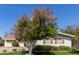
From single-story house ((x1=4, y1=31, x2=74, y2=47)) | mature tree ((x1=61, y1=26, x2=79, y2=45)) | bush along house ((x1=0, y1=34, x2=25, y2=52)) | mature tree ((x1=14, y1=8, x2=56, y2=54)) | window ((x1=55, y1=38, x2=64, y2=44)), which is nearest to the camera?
mature tree ((x1=14, y1=8, x2=56, y2=54))

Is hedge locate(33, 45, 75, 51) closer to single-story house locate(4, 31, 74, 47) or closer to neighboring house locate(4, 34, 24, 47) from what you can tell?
single-story house locate(4, 31, 74, 47)

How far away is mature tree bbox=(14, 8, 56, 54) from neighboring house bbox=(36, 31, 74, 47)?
Result: 21 cm

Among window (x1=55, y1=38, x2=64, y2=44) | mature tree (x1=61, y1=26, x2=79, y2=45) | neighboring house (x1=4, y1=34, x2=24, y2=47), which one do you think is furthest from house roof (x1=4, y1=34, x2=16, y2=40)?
mature tree (x1=61, y1=26, x2=79, y2=45)

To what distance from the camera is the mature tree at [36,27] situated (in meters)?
15.6

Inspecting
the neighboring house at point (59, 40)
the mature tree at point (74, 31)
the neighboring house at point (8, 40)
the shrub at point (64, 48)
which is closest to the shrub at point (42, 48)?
the neighboring house at point (59, 40)

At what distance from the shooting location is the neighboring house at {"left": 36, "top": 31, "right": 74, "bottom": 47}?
16.1 meters

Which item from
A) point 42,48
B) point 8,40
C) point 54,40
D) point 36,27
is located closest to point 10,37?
point 8,40

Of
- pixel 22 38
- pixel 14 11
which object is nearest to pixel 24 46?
pixel 22 38

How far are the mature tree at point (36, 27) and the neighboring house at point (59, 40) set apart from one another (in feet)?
0.68

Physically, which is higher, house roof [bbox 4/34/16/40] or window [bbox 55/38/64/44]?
house roof [bbox 4/34/16/40]

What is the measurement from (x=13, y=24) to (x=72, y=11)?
2203 millimetres

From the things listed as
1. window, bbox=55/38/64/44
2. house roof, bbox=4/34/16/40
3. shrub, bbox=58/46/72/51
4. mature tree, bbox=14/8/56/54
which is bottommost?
shrub, bbox=58/46/72/51

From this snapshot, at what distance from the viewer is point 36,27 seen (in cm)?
1571

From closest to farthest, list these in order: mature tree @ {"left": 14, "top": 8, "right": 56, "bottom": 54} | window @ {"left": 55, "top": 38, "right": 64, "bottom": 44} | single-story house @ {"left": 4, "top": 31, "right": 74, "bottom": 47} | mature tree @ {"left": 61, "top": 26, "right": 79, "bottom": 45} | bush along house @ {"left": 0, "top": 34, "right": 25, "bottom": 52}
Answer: mature tree @ {"left": 14, "top": 8, "right": 56, "bottom": 54} → mature tree @ {"left": 61, "top": 26, "right": 79, "bottom": 45} → bush along house @ {"left": 0, "top": 34, "right": 25, "bottom": 52} → single-story house @ {"left": 4, "top": 31, "right": 74, "bottom": 47} → window @ {"left": 55, "top": 38, "right": 64, "bottom": 44}
